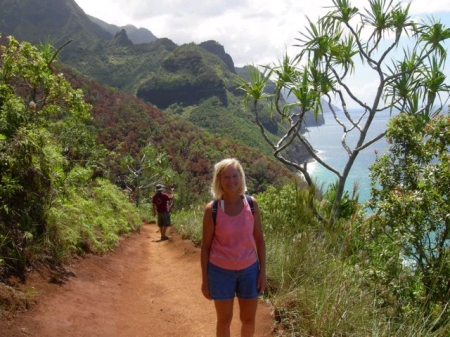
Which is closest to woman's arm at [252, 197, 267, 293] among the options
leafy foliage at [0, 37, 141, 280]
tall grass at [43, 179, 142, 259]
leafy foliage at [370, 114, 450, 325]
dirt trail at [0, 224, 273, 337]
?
dirt trail at [0, 224, 273, 337]

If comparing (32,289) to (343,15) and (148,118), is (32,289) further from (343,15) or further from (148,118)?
(148,118)

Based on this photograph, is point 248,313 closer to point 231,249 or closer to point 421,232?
point 231,249

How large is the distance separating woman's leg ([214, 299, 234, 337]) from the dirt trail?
0.83 metres

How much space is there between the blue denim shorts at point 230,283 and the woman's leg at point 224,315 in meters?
0.05

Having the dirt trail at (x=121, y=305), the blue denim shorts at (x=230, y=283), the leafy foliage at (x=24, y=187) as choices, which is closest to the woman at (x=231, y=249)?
the blue denim shorts at (x=230, y=283)

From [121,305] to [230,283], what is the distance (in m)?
2.13

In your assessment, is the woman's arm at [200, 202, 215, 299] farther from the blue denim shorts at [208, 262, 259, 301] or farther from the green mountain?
the green mountain

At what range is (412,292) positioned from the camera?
11.4ft

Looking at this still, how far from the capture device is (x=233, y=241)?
2842mm

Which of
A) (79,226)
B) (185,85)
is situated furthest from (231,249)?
(185,85)

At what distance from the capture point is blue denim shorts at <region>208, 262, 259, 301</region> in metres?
2.88

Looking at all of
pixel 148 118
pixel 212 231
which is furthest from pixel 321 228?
pixel 148 118

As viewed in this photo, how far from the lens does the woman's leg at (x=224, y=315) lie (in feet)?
9.55

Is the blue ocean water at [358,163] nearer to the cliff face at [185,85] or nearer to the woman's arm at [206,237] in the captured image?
the woman's arm at [206,237]
